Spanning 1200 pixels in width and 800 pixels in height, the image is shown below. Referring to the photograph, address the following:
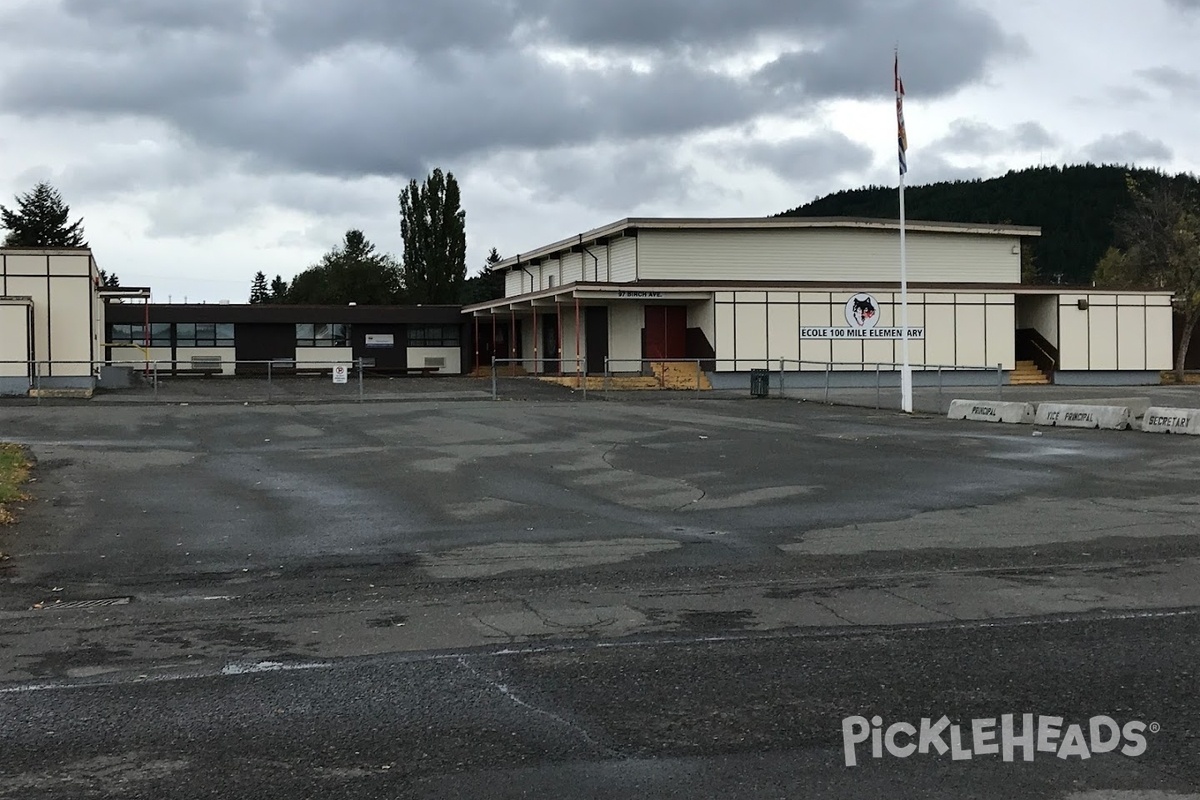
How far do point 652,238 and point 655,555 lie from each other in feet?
120

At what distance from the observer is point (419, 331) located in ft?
192

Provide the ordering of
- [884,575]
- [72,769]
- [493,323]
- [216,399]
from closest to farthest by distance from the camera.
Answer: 1. [72,769]
2. [884,575]
3. [216,399]
4. [493,323]

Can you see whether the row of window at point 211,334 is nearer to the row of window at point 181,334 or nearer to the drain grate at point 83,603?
the row of window at point 181,334

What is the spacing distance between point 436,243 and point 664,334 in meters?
43.2

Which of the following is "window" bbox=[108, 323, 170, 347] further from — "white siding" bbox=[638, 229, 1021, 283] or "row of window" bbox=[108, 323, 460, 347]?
"white siding" bbox=[638, 229, 1021, 283]

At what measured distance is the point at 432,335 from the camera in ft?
192

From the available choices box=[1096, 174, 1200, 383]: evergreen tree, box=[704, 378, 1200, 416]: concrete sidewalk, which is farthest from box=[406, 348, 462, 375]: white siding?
box=[1096, 174, 1200, 383]: evergreen tree

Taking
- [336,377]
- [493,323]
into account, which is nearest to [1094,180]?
[493,323]

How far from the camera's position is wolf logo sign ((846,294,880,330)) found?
149 ft

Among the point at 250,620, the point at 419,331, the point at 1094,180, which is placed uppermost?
the point at 1094,180

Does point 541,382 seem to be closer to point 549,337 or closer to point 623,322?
point 623,322

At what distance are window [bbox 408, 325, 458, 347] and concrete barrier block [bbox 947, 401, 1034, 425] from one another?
113ft

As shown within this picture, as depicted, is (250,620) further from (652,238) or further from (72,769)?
(652,238)

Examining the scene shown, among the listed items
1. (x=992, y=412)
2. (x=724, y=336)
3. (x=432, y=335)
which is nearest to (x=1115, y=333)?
(x=724, y=336)
